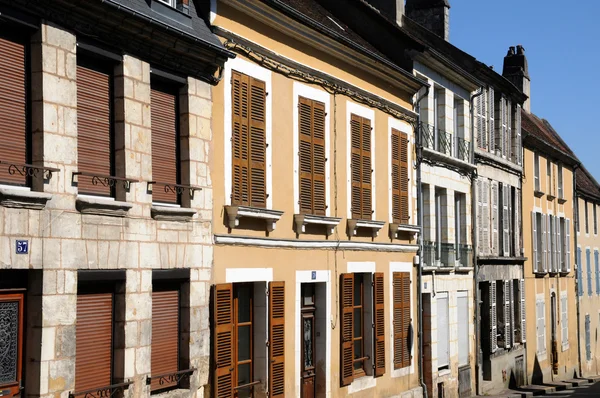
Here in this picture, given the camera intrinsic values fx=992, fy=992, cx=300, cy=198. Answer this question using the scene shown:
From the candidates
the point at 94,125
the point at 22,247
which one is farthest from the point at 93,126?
the point at 22,247

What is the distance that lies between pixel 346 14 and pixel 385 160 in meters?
4.15

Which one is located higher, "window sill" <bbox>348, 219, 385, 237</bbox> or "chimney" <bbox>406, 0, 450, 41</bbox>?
"chimney" <bbox>406, 0, 450, 41</bbox>

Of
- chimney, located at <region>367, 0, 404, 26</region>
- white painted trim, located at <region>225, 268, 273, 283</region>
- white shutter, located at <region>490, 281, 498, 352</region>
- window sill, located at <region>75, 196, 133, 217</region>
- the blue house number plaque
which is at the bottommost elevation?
white shutter, located at <region>490, 281, 498, 352</region>

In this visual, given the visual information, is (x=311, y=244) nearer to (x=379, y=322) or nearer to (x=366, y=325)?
(x=366, y=325)

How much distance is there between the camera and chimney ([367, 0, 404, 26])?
24031 millimetres

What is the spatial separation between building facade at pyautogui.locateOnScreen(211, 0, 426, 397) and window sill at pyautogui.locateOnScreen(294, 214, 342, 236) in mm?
29

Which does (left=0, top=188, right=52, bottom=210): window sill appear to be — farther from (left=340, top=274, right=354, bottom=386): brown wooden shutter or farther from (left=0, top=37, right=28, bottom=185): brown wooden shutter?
(left=340, top=274, right=354, bottom=386): brown wooden shutter

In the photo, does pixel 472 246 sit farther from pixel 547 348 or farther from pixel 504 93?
pixel 547 348

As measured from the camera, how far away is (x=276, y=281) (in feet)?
49.9

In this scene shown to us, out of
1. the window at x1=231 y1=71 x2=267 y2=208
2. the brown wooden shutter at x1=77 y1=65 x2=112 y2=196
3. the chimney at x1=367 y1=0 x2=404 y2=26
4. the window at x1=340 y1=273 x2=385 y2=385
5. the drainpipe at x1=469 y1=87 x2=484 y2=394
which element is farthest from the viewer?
the drainpipe at x1=469 y1=87 x2=484 y2=394

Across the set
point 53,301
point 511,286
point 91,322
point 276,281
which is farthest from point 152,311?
point 511,286

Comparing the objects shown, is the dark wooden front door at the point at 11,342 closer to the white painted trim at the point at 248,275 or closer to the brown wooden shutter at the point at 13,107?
the brown wooden shutter at the point at 13,107

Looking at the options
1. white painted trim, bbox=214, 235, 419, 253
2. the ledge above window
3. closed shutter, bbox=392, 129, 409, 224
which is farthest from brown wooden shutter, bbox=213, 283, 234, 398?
closed shutter, bbox=392, 129, 409, 224

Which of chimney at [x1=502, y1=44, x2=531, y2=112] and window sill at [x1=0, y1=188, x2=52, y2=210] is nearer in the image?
window sill at [x1=0, y1=188, x2=52, y2=210]
